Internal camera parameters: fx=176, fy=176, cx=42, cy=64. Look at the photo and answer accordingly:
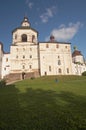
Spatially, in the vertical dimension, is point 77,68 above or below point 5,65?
below

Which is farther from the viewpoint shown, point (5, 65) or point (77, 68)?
point (77, 68)

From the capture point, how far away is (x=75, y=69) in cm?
Result: 6762

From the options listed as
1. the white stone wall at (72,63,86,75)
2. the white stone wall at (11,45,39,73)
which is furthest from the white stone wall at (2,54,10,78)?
the white stone wall at (72,63,86,75)

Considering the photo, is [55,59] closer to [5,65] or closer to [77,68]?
[77,68]

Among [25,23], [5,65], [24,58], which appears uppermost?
[25,23]

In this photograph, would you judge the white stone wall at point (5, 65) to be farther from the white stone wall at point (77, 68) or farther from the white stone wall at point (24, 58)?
the white stone wall at point (77, 68)

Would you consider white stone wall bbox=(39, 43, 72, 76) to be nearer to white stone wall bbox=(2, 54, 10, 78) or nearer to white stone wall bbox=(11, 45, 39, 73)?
white stone wall bbox=(11, 45, 39, 73)

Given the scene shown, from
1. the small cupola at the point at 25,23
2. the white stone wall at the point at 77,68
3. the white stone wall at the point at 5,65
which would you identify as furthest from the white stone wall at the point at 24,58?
the white stone wall at the point at 77,68

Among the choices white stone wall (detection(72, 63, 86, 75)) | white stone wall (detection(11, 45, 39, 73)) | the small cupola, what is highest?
the small cupola

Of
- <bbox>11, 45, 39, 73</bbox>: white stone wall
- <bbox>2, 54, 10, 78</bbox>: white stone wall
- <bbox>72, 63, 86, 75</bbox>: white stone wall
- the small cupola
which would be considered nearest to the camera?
<bbox>11, 45, 39, 73</bbox>: white stone wall

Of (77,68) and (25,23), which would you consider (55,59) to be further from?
(25,23)

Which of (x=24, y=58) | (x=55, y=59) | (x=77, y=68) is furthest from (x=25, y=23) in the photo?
(x=77, y=68)

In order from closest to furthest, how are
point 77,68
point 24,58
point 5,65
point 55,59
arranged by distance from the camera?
point 55,59 < point 24,58 < point 5,65 < point 77,68

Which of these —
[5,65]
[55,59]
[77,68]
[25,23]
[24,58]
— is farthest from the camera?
[25,23]
